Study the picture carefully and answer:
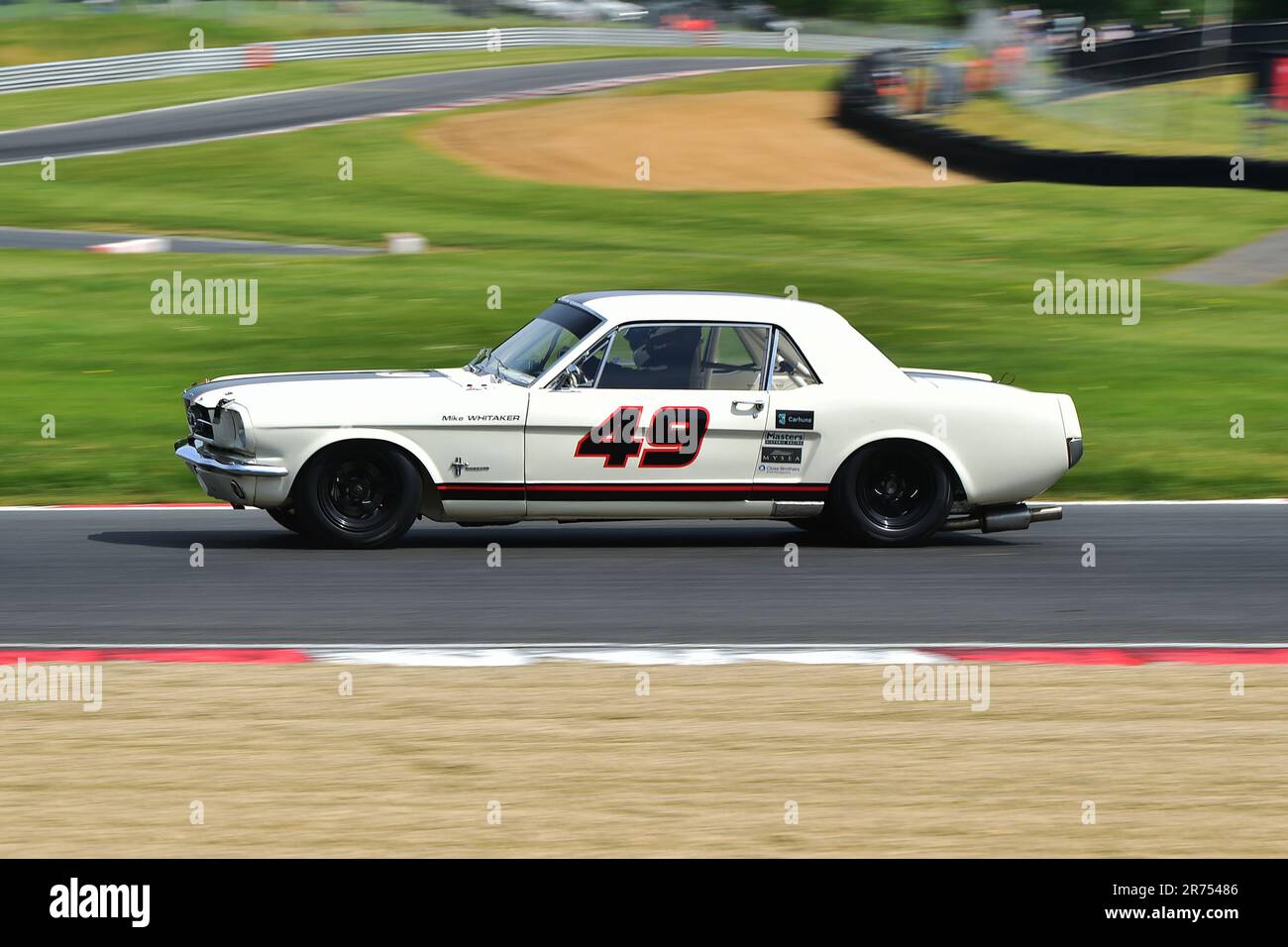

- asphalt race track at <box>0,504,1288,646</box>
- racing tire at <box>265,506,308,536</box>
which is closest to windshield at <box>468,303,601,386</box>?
asphalt race track at <box>0,504,1288,646</box>

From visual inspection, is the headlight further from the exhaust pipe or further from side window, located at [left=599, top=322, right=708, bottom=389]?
the exhaust pipe

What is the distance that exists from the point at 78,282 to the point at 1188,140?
1990 cm

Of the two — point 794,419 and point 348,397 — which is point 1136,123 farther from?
point 348,397

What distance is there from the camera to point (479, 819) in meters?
5.09

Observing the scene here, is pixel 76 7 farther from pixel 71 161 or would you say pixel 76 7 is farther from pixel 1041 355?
pixel 1041 355

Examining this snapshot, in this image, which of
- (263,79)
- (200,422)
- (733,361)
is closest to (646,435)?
(733,361)

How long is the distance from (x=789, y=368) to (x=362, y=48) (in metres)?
42.7

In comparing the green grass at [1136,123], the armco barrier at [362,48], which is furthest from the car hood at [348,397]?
the armco barrier at [362,48]

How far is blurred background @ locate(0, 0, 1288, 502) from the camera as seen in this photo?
Answer: 15.4 meters

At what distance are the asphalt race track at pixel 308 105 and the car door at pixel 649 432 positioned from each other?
24.5 meters

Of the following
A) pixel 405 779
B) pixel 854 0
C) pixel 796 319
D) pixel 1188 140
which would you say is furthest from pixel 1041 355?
pixel 854 0

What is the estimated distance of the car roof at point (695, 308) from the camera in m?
9.49

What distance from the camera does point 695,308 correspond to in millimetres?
9562

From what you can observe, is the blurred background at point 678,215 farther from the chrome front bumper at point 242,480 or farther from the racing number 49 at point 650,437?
the racing number 49 at point 650,437
